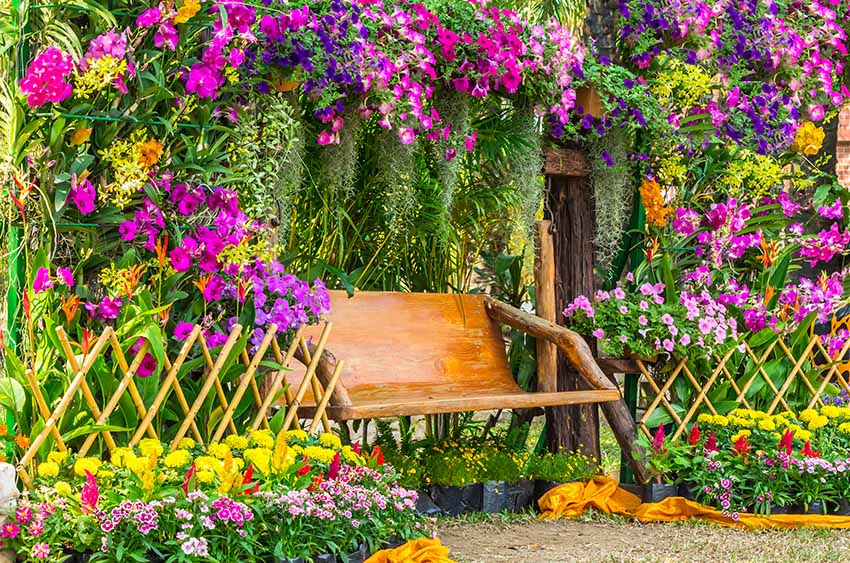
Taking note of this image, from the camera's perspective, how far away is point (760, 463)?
5.09 m

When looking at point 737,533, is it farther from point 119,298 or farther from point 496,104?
point 119,298

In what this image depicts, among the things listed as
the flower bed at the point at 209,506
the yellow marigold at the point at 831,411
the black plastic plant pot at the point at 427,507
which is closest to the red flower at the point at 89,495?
the flower bed at the point at 209,506

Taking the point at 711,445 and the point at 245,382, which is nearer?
the point at 245,382

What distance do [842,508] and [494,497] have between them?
1546 millimetres

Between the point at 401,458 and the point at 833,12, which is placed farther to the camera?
the point at 833,12

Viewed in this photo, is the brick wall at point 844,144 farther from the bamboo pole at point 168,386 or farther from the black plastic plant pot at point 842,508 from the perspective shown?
the bamboo pole at point 168,386

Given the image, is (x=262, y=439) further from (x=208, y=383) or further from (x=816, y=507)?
(x=816, y=507)

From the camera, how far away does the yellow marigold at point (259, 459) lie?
3.63 m

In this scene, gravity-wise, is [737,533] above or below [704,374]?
below

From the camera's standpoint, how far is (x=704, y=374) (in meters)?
5.60

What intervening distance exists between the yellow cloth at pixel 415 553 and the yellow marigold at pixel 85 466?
90cm

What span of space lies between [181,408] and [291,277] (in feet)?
2.11

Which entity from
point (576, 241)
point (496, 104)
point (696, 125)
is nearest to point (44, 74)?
point (496, 104)

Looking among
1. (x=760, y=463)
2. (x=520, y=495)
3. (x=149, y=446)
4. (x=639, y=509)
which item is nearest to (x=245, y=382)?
(x=149, y=446)
